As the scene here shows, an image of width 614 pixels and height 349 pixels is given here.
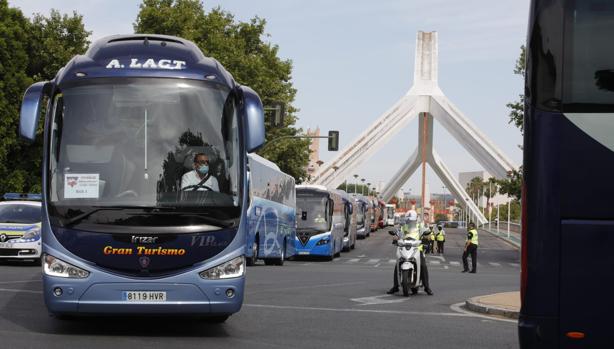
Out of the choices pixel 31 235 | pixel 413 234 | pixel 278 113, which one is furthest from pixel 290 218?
pixel 413 234

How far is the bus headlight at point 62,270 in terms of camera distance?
10713mm

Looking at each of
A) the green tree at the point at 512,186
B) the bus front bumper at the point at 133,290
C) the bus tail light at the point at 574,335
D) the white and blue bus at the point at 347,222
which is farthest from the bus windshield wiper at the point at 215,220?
the green tree at the point at 512,186

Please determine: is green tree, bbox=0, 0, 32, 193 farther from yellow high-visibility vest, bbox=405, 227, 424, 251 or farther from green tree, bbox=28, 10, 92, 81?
yellow high-visibility vest, bbox=405, 227, 424, 251

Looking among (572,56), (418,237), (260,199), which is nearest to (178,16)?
(260,199)

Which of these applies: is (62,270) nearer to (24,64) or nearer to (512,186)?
(24,64)

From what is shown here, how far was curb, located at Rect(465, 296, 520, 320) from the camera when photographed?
15.5 m

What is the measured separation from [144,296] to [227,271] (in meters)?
0.90

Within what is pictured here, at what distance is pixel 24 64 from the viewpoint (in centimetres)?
4562

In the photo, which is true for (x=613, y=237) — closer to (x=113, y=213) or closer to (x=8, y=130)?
(x=113, y=213)

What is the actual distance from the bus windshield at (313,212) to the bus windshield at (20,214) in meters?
14.6

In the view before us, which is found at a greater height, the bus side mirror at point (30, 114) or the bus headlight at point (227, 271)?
the bus side mirror at point (30, 114)

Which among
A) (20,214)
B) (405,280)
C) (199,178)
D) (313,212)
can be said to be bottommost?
(405,280)

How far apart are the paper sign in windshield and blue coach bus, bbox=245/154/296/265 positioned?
14529 mm

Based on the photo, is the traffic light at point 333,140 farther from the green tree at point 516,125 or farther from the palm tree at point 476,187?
the palm tree at point 476,187
